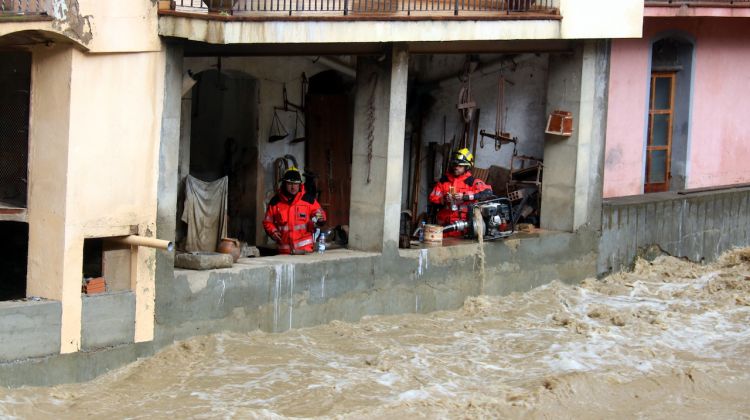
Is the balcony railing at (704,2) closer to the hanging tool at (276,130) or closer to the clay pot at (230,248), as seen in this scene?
the hanging tool at (276,130)

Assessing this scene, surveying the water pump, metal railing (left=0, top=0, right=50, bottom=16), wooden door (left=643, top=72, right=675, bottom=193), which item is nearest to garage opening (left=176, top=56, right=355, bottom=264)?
the water pump

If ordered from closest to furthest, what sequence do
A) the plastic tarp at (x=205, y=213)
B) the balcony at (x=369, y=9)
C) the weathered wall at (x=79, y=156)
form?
the weathered wall at (x=79, y=156), the balcony at (x=369, y=9), the plastic tarp at (x=205, y=213)

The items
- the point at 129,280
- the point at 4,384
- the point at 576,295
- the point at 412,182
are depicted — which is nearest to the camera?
the point at 4,384

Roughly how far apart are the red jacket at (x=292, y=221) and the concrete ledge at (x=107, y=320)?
10.4ft

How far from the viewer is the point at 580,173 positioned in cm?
1855

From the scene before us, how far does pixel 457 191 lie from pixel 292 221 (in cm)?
277

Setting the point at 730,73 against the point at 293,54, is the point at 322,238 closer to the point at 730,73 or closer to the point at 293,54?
the point at 293,54

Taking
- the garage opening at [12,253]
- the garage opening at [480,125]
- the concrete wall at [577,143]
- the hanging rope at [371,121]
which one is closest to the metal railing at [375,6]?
the hanging rope at [371,121]

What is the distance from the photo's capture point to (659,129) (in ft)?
69.0

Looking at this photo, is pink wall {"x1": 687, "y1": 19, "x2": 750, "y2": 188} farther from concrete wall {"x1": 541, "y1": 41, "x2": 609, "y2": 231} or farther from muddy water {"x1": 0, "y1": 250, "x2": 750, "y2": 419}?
muddy water {"x1": 0, "y1": 250, "x2": 750, "y2": 419}

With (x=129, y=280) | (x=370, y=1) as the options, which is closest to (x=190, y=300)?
(x=129, y=280)

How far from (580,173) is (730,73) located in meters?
4.72

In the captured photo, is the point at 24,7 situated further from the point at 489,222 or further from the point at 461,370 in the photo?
the point at 489,222

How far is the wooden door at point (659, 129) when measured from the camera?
20922 millimetres
